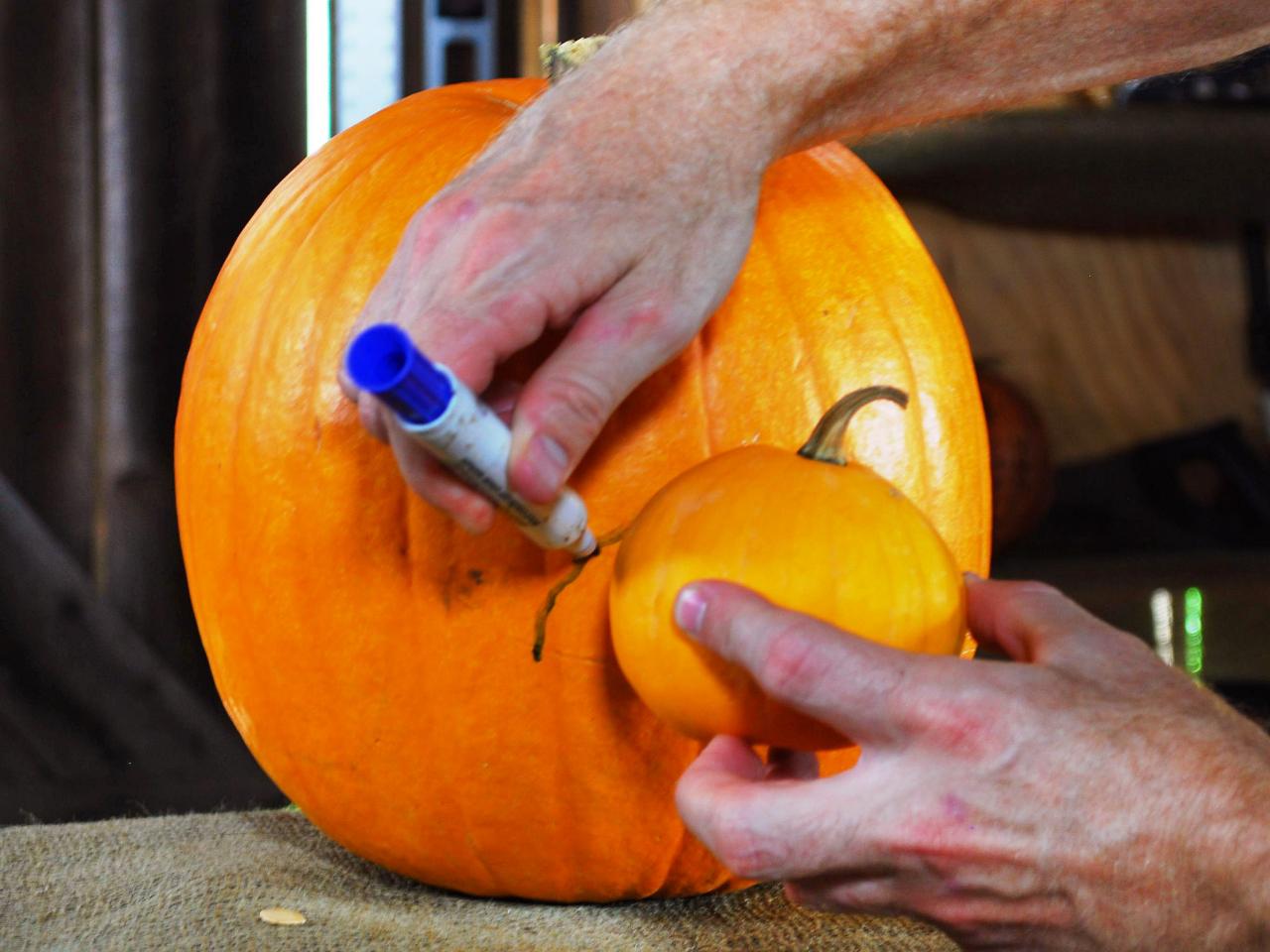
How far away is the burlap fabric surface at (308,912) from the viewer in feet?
2.37

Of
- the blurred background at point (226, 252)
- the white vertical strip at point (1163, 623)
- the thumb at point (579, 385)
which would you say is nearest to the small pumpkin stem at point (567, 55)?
the thumb at point (579, 385)

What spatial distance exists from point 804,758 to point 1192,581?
1.62 meters

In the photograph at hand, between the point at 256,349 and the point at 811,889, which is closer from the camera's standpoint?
the point at 811,889

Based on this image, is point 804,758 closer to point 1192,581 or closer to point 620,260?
point 620,260

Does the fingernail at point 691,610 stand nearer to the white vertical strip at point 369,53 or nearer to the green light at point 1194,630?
the white vertical strip at point 369,53

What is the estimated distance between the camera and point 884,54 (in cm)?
74

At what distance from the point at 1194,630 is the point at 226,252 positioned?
1632mm

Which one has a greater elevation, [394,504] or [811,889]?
[394,504]

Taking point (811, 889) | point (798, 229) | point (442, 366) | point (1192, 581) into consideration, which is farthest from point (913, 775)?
point (1192, 581)

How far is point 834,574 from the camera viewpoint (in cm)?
57

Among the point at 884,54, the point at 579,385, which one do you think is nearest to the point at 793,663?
the point at 579,385

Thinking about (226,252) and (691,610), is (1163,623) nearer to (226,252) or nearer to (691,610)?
(226,252)

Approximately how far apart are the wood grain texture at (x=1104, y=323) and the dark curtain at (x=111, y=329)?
1.07 metres

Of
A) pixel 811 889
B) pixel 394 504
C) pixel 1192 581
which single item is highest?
pixel 394 504
